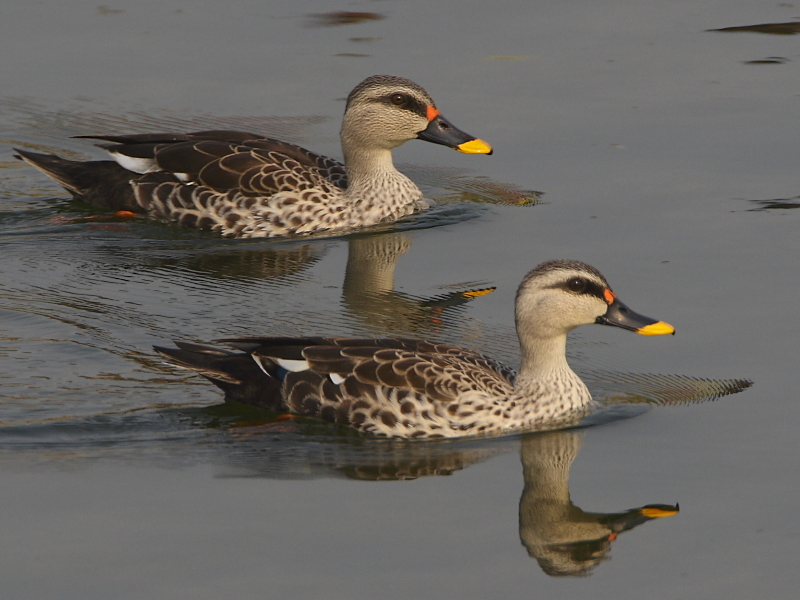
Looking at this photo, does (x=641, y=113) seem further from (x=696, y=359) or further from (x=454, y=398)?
(x=454, y=398)

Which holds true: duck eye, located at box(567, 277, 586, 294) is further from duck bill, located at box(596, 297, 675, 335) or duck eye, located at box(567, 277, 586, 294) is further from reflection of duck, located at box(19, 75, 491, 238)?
reflection of duck, located at box(19, 75, 491, 238)

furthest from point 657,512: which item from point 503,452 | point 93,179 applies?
point 93,179

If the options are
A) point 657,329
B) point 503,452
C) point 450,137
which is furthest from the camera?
point 450,137

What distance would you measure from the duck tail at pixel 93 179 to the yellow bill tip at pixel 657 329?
6161 millimetres

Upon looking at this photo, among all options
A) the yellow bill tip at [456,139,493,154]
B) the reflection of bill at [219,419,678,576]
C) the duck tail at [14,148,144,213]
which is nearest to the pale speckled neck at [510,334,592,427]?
the reflection of bill at [219,419,678,576]

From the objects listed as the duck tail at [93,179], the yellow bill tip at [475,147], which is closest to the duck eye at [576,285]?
the yellow bill tip at [475,147]

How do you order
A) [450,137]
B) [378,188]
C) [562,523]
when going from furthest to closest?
[378,188] < [450,137] < [562,523]

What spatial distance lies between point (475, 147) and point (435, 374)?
480 centimetres

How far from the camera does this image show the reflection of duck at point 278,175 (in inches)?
514

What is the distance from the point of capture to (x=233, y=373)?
355 inches

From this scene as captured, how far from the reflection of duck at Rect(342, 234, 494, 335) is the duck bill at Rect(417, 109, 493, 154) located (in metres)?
1.23

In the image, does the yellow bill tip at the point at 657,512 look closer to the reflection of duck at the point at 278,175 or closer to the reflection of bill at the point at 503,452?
the reflection of bill at the point at 503,452

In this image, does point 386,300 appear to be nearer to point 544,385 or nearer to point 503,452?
point 544,385

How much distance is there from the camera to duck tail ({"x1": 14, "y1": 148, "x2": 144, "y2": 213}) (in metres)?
13.4
